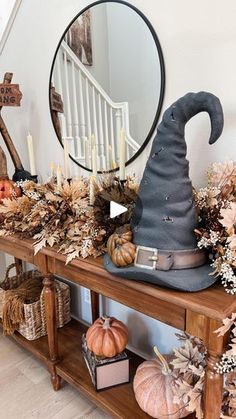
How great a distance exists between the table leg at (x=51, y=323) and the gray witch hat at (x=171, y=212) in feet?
1.86

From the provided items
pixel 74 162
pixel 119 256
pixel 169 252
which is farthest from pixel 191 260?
pixel 74 162

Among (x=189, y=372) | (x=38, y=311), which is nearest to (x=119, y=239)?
(x=189, y=372)

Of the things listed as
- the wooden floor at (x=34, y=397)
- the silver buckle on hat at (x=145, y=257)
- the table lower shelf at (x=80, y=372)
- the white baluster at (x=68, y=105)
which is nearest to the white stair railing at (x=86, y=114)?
the white baluster at (x=68, y=105)

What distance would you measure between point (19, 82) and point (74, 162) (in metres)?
0.72

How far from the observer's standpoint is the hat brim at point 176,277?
0.88 m

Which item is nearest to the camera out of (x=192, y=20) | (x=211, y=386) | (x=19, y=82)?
(x=211, y=386)

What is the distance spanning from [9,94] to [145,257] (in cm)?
131

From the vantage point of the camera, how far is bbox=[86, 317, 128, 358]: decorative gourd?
1330 mm

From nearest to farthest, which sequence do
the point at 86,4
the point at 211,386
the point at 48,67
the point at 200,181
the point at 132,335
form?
the point at 211,386 → the point at 200,181 → the point at 86,4 → the point at 132,335 → the point at 48,67

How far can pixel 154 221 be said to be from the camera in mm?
950

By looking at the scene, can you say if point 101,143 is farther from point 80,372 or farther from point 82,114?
point 80,372

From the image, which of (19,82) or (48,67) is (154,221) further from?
(19,82)

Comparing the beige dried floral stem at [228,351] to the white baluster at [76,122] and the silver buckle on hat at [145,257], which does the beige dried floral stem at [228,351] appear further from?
the white baluster at [76,122]

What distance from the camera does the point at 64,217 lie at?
4.37 feet
